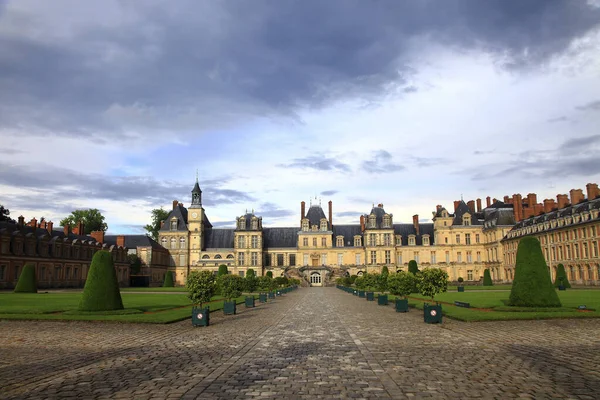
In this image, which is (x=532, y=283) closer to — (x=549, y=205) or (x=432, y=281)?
(x=432, y=281)

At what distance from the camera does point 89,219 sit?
298 ft

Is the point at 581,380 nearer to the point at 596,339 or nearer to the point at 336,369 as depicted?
the point at 336,369

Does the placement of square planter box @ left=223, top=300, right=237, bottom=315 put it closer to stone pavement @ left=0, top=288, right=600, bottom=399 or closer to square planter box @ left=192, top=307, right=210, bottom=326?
square planter box @ left=192, top=307, right=210, bottom=326

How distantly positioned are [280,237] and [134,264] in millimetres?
26166

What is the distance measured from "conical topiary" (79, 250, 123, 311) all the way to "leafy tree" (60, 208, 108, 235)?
72.0 metres

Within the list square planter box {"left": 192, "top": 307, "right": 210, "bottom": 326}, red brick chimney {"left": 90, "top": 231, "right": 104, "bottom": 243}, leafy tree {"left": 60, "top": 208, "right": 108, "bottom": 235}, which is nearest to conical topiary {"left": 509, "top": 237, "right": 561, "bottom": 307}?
square planter box {"left": 192, "top": 307, "right": 210, "bottom": 326}

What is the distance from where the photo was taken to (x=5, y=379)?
9398 mm

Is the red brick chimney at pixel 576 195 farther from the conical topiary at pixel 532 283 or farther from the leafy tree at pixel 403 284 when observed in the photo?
the conical topiary at pixel 532 283

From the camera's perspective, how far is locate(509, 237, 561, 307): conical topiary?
22.6m

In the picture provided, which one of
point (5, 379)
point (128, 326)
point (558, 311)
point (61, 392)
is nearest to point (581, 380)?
point (61, 392)

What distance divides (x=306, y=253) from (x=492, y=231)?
31181 millimetres

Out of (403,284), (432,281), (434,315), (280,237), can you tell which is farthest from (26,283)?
(280,237)

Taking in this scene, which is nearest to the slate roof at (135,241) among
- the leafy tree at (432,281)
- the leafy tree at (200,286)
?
the leafy tree at (200,286)

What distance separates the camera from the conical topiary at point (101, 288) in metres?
22.1
